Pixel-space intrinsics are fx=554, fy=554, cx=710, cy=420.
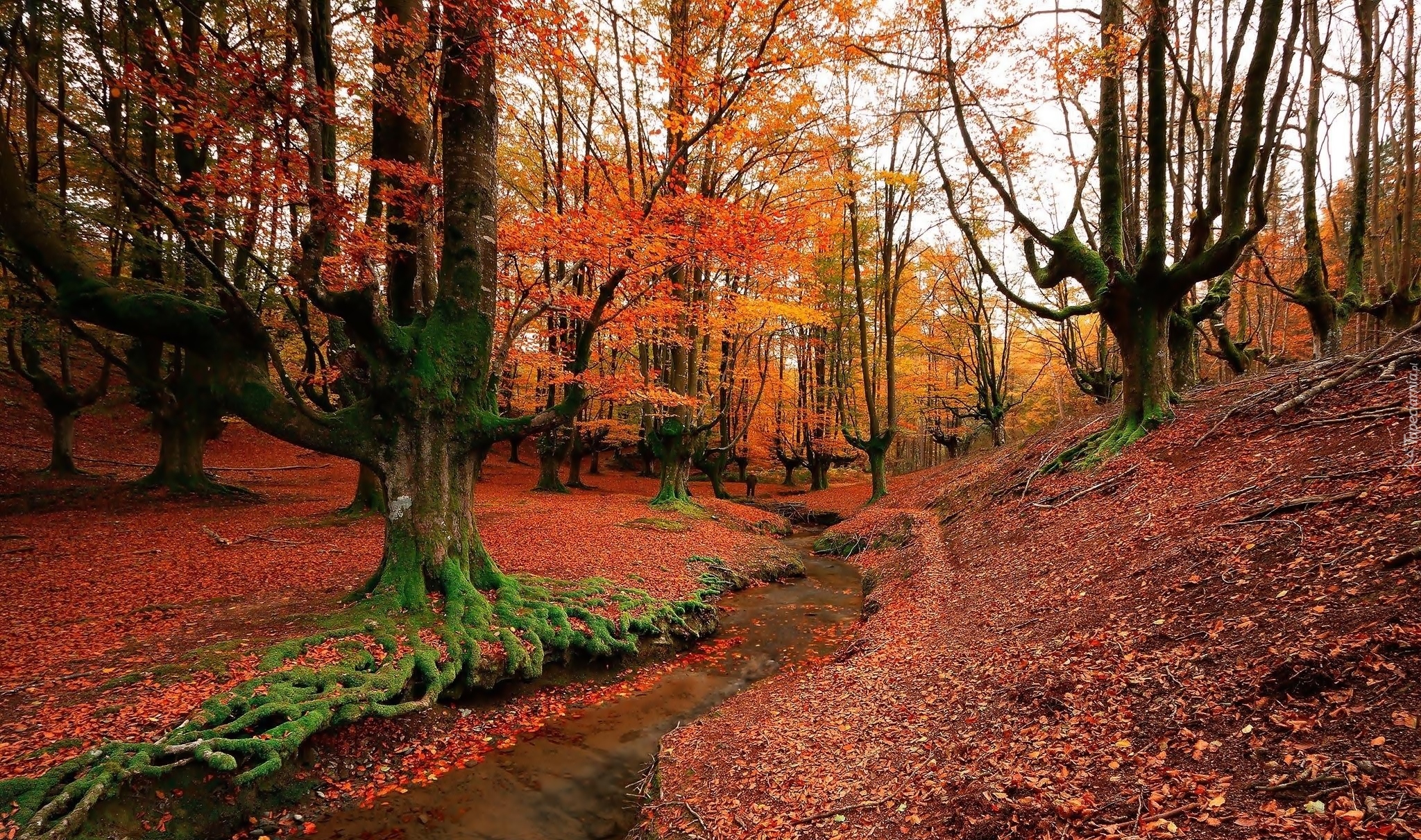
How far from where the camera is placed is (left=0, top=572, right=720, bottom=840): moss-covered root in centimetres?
378

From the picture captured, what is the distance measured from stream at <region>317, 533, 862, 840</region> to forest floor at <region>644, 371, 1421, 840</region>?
497mm

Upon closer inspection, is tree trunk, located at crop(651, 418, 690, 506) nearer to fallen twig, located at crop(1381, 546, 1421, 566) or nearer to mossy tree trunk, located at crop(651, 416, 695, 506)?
mossy tree trunk, located at crop(651, 416, 695, 506)

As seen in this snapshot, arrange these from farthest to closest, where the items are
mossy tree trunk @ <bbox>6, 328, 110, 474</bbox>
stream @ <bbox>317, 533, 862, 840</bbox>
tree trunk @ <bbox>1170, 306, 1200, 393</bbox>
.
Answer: mossy tree trunk @ <bbox>6, 328, 110, 474</bbox> < tree trunk @ <bbox>1170, 306, 1200, 393</bbox> < stream @ <bbox>317, 533, 862, 840</bbox>

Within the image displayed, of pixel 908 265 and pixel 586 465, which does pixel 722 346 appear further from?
pixel 586 465

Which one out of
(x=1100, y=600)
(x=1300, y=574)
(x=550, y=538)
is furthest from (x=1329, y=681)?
(x=550, y=538)

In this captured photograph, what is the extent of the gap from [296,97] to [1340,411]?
476 inches

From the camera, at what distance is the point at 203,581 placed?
7.64m

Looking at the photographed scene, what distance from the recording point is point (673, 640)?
28.1ft

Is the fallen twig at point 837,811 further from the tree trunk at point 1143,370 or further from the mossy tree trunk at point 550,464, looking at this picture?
the mossy tree trunk at point 550,464

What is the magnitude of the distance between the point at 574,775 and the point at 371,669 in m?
2.38

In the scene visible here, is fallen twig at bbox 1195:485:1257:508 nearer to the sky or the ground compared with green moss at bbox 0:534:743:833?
nearer to the sky

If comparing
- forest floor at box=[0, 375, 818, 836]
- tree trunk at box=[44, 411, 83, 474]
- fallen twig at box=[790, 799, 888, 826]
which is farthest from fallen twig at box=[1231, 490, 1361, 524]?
tree trunk at box=[44, 411, 83, 474]

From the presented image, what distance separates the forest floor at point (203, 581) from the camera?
4660mm

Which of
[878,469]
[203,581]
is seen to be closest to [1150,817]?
[203,581]
